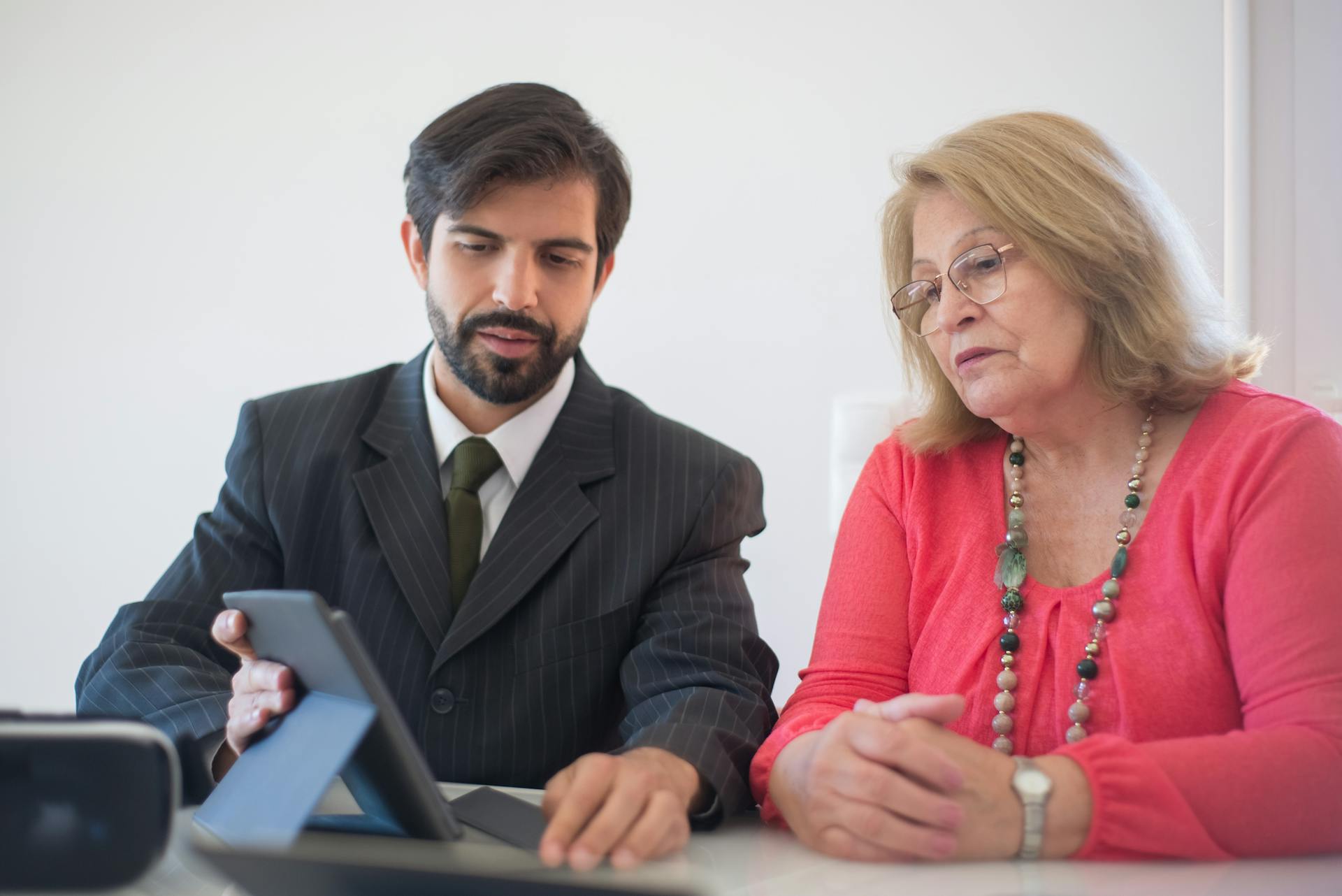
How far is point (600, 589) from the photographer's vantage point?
1456 millimetres

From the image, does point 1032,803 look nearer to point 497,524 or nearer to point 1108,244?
point 1108,244

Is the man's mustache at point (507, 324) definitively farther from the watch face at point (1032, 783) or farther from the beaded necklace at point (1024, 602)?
the watch face at point (1032, 783)

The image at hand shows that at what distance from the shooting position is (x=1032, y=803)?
37.1 inches

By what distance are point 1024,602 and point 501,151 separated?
0.89 m

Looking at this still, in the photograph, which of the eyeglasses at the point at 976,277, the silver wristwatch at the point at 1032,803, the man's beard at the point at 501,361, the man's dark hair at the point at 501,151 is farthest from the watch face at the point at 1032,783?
the man's dark hair at the point at 501,151

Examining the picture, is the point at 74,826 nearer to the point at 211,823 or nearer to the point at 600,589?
the point at 211,823

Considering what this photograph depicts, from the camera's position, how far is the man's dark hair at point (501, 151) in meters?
1.56

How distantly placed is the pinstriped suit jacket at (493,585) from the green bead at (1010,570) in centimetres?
31

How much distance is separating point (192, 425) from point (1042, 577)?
2596 millimetres

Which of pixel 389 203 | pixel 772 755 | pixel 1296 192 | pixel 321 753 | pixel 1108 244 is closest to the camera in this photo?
pixel 321 753

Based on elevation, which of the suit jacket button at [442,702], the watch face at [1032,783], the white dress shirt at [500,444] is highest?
the white dress shirt at [500,444]

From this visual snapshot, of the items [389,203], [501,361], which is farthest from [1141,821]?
[389,203]

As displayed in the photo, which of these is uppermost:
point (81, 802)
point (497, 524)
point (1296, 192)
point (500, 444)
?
point (1296, 192)

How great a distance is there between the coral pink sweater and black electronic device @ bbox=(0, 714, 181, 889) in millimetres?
594
